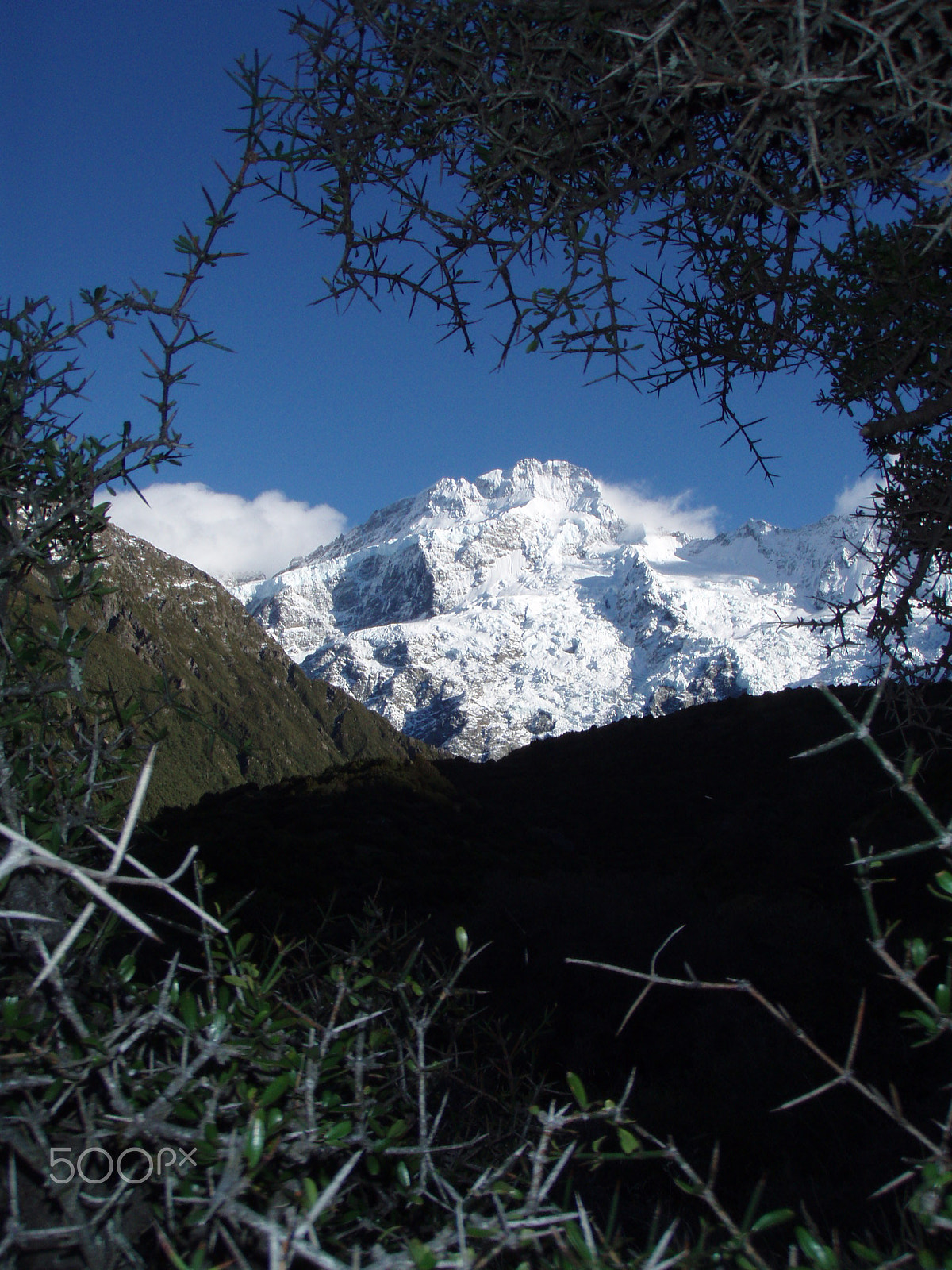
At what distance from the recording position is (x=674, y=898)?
9.55 m

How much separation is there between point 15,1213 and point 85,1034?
23cm

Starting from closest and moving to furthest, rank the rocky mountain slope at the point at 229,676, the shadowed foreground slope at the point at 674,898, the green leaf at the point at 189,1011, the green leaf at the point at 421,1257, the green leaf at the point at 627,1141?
the green leaf at the point at 421,1257 < the green leaf at the point at 627,1141 < the green leaf at the point at 189,1011 < the shadowed foreground slope at the point at 674,898 < the rocky mountain slope at the point at 229,676

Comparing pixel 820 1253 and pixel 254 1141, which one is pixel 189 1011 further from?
pixel 820 1253

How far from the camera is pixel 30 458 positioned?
5.93ft

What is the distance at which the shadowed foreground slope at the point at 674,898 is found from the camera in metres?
4.49

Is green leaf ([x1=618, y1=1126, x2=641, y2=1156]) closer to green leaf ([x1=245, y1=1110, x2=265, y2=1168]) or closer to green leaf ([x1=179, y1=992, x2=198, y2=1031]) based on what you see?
green leaf ([x1=245, y1=1110, x2=265, y2=1168])

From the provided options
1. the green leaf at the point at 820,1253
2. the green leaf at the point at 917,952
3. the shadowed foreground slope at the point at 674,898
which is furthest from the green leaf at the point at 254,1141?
the green leaf at the point at 917,952

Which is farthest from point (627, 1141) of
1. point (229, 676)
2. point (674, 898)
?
point (229, 676)

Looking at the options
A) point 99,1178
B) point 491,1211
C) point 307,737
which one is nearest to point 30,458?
point 99,1178

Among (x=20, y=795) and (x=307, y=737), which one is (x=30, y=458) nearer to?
(x=20, y=795)
